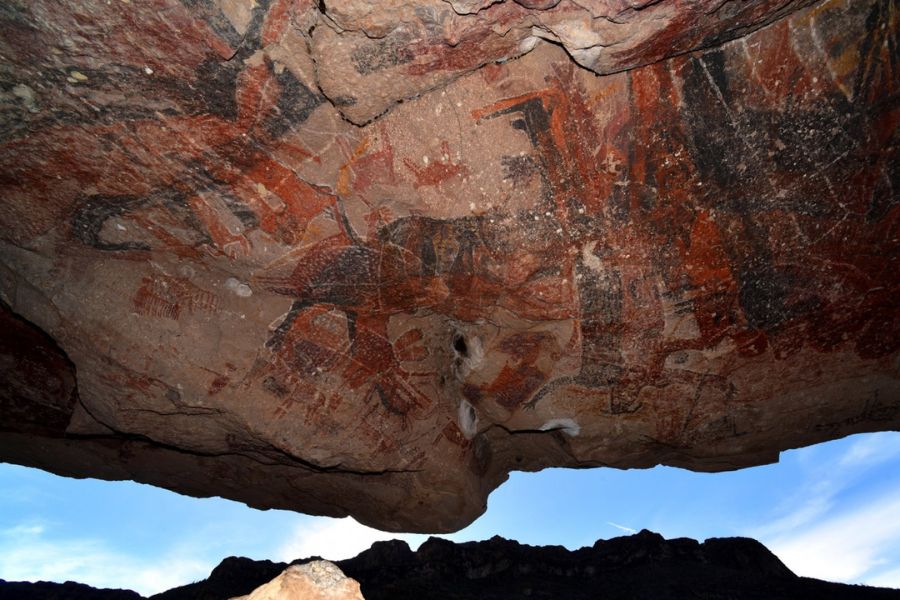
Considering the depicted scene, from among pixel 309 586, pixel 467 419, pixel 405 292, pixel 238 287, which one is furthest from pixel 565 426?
pixel 309 586

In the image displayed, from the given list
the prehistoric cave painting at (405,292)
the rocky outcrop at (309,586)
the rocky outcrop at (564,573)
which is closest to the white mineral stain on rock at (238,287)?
the prehistoric cave painting at (405,292)

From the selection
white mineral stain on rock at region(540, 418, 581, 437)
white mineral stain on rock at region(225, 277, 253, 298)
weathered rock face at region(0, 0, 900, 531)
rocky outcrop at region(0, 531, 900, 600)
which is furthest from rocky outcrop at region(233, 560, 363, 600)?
rocky outcrop at region(0, 531, 900, 600)

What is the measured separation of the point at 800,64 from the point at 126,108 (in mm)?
3586

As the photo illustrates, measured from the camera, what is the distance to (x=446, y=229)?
3500 millimetres

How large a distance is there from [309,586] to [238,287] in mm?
2469

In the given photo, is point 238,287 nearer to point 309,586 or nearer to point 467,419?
point 467,419

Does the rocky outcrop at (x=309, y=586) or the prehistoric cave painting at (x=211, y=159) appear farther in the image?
the prehistoric cave painting at (x=211, y=159)

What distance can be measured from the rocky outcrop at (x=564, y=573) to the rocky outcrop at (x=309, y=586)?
212 inches

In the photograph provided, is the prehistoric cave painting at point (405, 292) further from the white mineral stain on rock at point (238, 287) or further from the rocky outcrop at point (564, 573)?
the rocky outcrop at point (564, 573)

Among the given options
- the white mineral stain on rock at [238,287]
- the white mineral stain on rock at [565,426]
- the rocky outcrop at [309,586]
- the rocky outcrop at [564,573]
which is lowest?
the rocky outcrop at [309,586]

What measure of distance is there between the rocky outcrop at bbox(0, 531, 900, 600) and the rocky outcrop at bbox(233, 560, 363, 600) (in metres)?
5.37

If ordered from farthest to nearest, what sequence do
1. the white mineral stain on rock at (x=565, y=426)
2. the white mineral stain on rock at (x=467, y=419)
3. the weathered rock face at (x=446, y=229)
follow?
the white mineral stain on rock at (x=467, y=419) → the white mineral stain on rock at (x=565, y=426) → the weathered rock face at (x=446, y=229)

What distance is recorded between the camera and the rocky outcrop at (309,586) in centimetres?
178

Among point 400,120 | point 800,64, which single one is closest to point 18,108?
point 400,120
